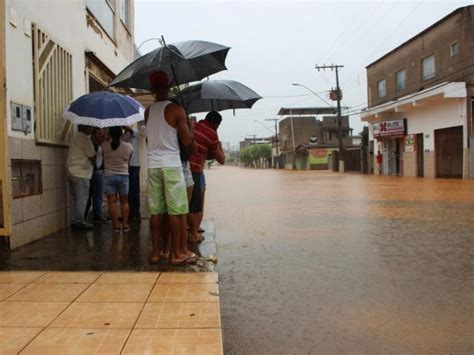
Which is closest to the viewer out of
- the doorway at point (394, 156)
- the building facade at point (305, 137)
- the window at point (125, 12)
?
the window at point (125, 12)

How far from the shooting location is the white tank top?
5047 millimetres

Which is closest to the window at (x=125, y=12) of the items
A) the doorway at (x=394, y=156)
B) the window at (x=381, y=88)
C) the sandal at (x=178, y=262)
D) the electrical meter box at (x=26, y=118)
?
the electrical meter box at (x=26, y=118)

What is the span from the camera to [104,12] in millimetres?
10609

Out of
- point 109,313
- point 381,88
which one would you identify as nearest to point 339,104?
point 381,88

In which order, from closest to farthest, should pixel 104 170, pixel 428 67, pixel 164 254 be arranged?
pixel 164 254, pixel 104 170, pixel 428 67

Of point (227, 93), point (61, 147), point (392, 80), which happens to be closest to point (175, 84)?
point (227, 93)

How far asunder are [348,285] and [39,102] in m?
4.49

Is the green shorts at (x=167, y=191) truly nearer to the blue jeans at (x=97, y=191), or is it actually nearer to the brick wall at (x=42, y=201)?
the brick wall at (x=42, y=201)

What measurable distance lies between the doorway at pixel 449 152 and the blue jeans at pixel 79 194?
2249 cm

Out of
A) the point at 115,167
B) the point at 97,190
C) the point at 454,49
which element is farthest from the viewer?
the point at 454,49

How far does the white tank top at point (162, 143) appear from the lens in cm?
505

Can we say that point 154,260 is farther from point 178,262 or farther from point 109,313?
A: point 109,313

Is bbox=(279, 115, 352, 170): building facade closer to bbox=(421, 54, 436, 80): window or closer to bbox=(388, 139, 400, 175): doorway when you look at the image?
bbox=(388, 139, 400, 175): doorway

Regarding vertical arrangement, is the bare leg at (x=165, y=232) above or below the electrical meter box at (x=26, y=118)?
below
